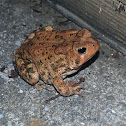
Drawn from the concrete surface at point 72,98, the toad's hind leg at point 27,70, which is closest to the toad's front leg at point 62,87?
the concrete surface at point 72,98

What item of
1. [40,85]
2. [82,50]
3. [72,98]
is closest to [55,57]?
[82,50]

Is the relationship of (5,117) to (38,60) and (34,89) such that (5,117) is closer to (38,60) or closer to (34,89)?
(34,89)

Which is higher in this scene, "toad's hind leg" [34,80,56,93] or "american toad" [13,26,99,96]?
"american toad" [13,26,99,96]

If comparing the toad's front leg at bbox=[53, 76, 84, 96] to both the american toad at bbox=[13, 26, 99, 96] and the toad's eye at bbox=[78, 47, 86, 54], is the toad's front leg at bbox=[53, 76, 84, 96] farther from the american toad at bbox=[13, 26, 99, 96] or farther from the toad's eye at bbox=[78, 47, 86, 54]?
the toad's eye at bbox=[78, 47, 86, 54]

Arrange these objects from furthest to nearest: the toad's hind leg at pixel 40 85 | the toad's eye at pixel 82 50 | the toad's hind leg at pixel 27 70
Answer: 1. the toad's hind leg at pixel 40 85
2. the toad's hind leg at pixel 27 70
3. the toad's eye at pixel 82 50

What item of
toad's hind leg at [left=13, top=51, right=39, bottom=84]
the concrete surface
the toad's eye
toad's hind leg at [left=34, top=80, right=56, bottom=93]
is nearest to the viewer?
the toad's eye

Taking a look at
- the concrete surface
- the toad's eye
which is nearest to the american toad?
the toad's eye

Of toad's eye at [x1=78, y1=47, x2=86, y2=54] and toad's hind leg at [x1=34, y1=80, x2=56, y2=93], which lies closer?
toad's eye at [x1=78, y1=47, x2=86, y2=54]

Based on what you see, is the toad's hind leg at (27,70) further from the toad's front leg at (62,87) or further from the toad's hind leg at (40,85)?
the toad's front leg at (62,87)
